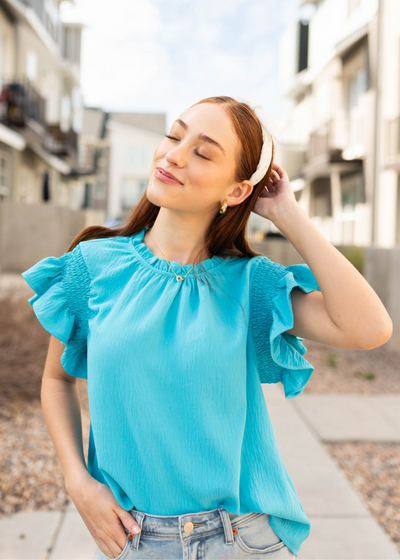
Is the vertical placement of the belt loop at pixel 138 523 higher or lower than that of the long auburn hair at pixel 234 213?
lower

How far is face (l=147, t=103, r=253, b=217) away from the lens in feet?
4.38

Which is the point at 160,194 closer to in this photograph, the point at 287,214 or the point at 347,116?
the point at 287,214

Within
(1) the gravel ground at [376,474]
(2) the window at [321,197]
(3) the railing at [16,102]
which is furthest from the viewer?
(2) the window at [321,197]

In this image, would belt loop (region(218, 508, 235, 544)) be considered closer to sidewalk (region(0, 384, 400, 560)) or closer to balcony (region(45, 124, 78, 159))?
sidewalk (region(0, 384, 400, 560))

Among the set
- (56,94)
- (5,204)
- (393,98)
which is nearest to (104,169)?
(56,94)

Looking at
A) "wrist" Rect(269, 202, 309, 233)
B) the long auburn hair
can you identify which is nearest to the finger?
the long auburn hair

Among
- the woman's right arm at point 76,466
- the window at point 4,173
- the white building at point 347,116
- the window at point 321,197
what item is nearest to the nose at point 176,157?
the woman's right arm at point 76,466

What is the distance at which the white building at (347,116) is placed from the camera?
11094 mm

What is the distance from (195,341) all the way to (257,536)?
52cm

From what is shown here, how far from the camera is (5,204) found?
11828 mm

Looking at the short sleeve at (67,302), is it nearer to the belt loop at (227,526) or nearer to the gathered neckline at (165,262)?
the gathered neckline at (165,262)

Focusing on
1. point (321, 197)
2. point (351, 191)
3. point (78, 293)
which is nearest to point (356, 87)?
point (351, 191)

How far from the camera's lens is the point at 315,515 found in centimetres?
272

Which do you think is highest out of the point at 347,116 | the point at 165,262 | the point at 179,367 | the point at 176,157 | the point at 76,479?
the point at 347,116
